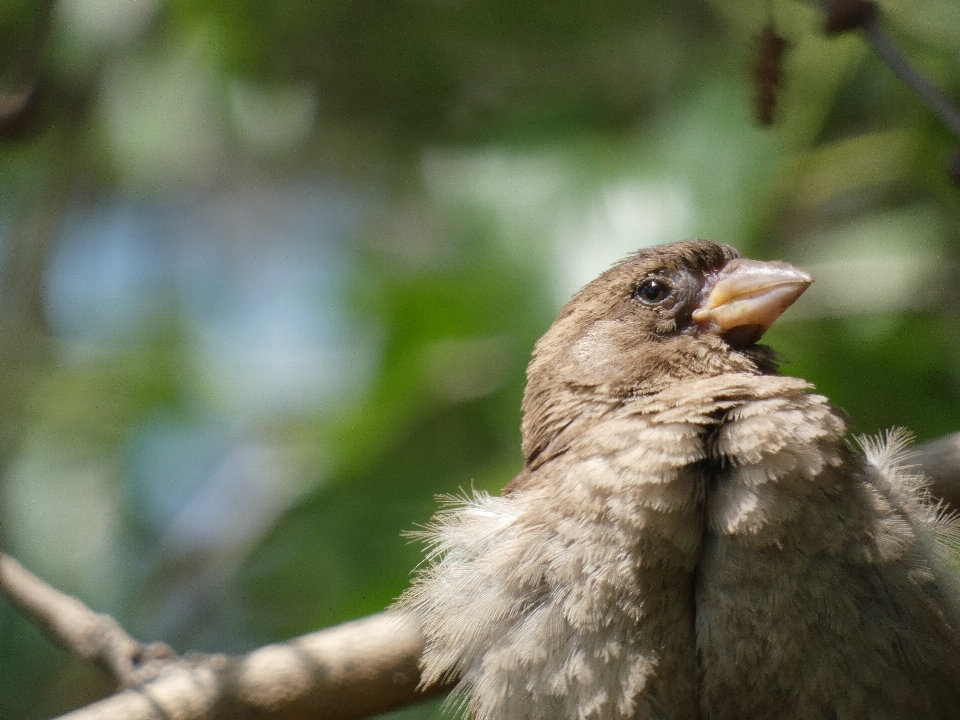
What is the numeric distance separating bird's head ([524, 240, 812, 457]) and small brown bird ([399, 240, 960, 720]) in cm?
22

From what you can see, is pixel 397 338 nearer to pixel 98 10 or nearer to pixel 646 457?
pixel 646 457

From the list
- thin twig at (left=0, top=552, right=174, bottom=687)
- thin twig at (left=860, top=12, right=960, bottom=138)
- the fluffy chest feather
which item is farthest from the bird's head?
thin twig at (left=0, top=552, right=174, bottom=687)

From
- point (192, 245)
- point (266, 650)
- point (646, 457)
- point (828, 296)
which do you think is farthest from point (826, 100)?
point (192, 245)

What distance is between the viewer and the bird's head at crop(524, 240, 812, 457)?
331 cm

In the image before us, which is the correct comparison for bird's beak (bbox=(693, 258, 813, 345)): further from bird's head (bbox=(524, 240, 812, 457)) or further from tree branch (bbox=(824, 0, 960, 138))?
tree branch (bbox=(824, 0, 960, 138))

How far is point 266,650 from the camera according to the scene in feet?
11.2

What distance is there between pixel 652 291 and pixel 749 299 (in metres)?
0.31

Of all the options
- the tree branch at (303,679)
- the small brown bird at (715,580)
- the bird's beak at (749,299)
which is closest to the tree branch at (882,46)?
the small brown bird at (715,580)

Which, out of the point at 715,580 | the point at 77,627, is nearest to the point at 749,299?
the point at 715,580

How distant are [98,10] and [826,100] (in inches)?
134

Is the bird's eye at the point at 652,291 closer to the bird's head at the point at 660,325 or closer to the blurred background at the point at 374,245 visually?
the bird's head at the point at 660,325

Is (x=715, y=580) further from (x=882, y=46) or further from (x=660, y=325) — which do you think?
(x=882, y=46)

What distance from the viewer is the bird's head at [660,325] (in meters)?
3.31

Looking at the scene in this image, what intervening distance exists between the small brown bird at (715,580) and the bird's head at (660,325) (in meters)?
0.22
